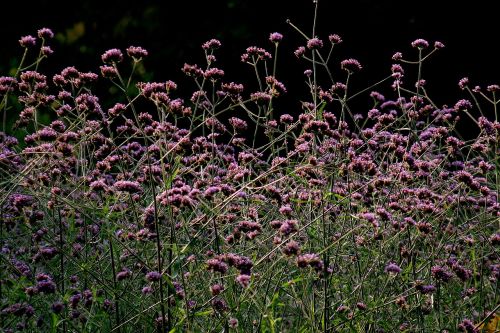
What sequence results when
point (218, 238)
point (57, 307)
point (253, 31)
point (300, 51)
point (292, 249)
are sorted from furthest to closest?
point (253, 31) < point (300, 51) < point (218, 238) < point (57, 307) < point (292, 249)

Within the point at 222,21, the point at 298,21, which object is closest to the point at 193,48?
the point at 222,21

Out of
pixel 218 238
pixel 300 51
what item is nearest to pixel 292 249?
pixel 218 238

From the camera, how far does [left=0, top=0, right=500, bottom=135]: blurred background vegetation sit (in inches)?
259

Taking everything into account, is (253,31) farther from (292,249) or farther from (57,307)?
(292,249)

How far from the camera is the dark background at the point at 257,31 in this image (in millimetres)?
6566

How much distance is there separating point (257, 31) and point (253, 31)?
5 centimetres

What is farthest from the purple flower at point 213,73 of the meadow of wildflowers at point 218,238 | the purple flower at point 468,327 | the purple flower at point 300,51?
the purple flower at point 468,327

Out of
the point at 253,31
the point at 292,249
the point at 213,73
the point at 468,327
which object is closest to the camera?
the point at 292,249

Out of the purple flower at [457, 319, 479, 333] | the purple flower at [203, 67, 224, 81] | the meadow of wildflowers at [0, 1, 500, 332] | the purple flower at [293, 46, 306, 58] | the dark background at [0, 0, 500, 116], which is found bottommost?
the dark background at [0, 0, 500, 116]

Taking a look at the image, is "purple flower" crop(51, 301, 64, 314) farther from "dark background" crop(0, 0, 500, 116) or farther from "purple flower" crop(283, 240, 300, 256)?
"dark background" crop(0, 0, 500, 116)

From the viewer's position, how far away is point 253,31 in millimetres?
6699

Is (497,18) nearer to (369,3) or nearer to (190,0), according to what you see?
(369,3)

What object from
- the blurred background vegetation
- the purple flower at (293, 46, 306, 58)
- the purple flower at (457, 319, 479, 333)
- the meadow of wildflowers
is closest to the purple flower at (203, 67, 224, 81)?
the meadow of wildflowers

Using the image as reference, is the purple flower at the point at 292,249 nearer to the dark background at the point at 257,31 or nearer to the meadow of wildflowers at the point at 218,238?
the meadow of wildflowers at the point at 218,238
